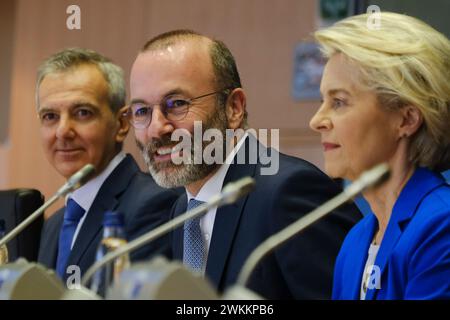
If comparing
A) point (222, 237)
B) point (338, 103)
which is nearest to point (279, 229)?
point (222, 237)

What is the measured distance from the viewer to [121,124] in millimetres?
2646

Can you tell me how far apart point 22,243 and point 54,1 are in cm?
188

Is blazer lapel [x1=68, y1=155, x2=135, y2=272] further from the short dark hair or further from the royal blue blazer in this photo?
the royal blue blazer

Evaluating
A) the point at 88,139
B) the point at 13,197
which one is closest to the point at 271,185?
the point at 88,139

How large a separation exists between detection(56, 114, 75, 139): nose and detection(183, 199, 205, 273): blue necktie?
2.15ft

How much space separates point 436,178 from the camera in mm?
1618

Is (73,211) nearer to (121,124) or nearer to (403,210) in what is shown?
(121,124)

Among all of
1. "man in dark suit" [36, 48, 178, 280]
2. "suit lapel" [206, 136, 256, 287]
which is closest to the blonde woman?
"suit lapel" [206, 136, 256, 287]

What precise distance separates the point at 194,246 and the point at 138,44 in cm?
215

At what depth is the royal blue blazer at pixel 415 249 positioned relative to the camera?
1465mm

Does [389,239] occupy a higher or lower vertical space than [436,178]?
lower

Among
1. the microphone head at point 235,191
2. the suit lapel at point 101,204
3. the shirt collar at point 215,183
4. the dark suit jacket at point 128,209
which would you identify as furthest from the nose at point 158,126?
the microphone head at point 235,191
